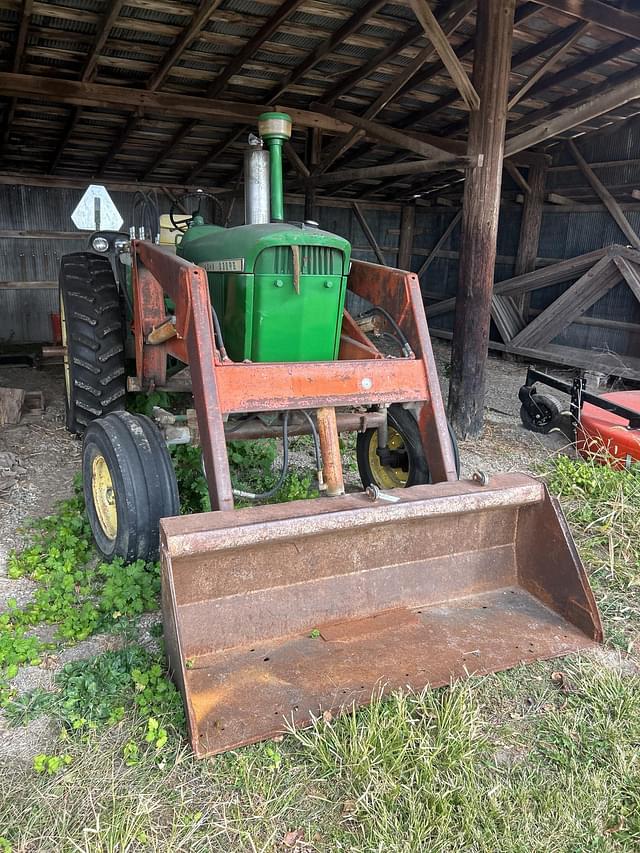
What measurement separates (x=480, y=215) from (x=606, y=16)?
1705 millimetres

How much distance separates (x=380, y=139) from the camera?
6.82 metres

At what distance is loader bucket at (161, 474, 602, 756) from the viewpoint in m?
2.12

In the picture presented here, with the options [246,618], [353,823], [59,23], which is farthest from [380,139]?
[353,823]

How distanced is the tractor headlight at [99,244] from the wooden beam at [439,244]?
702 centimetres

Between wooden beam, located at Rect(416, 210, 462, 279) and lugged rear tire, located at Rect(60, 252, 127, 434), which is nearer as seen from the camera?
lugged rear tire, located at Rect(60, 252, 127, 434)

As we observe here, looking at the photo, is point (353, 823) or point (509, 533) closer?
point (353, 823)

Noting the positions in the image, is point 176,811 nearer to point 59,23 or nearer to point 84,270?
point 84,270

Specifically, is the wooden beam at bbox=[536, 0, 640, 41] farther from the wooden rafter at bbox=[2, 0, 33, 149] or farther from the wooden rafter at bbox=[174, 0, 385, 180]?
the wooden rafter at bbox=[2, 0, 33, 149]

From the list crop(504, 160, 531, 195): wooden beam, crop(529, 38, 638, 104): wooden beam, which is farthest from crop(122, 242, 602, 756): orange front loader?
crop(504, 160, 531, 195): wooden beam

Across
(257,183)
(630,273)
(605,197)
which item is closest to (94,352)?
(257,183)

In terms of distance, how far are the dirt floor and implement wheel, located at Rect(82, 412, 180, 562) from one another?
391 mm

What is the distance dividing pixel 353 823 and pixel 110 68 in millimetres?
6389

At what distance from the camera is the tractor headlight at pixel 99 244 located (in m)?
4.84

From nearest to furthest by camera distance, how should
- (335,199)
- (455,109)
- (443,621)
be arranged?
(443,621) < (455,109) < (335,199)
